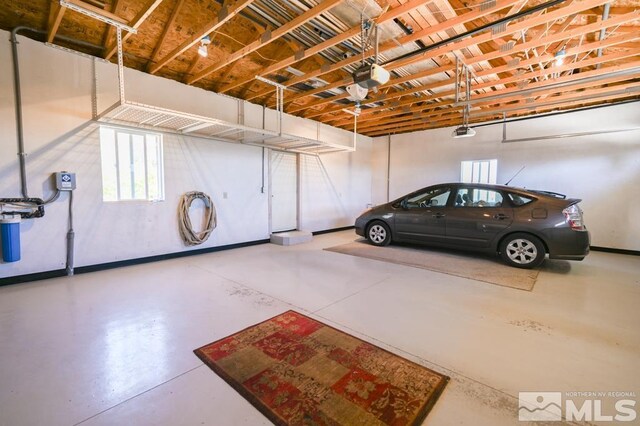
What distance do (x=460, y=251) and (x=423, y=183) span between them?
9.86ft

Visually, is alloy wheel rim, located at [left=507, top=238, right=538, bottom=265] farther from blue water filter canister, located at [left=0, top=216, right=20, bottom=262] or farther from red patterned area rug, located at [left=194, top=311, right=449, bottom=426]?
blue water filter canister, located at [left=0, top=216, right=20, bottom=262]

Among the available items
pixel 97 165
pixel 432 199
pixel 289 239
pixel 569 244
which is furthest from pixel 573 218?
pixel 97 165

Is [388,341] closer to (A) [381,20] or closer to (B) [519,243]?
(A) [381,20]

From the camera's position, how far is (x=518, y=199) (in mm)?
4160

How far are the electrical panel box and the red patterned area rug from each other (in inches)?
125

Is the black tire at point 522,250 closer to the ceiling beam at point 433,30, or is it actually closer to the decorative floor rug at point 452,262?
the decorative floor rug at point 452,262

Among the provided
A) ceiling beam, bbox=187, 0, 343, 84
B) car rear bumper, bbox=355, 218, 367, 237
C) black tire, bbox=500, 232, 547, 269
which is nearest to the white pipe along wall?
A: ceiling beam, bbox=187, 0, 343, 84

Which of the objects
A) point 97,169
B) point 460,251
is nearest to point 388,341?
point 460,251

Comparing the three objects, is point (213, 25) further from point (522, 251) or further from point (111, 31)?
point (522, 251)

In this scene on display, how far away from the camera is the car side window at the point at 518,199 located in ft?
13.4

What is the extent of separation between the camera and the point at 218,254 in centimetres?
496

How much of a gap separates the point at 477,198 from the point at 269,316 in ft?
13.2

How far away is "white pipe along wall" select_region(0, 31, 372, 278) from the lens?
3266 mm

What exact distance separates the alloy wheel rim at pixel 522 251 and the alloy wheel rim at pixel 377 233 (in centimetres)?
216
